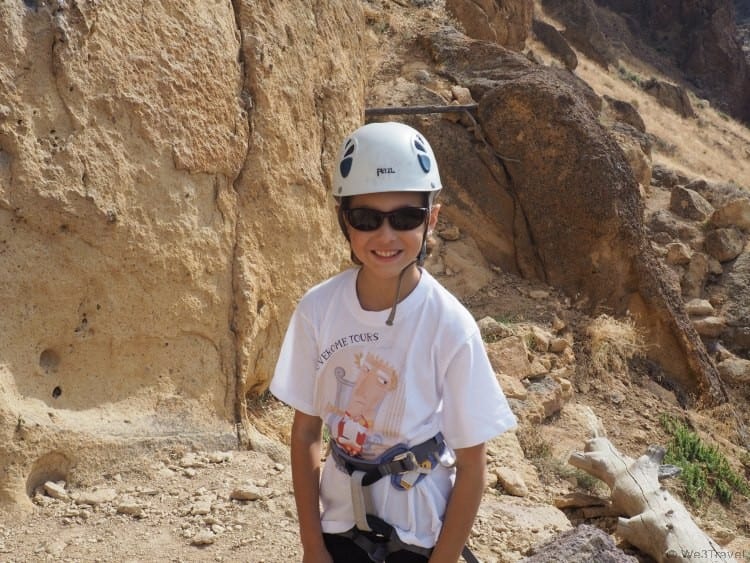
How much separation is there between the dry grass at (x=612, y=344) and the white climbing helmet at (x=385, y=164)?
562cm

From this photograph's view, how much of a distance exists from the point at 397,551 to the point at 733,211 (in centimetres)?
1009

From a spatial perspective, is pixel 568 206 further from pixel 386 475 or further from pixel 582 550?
pixel 386 475

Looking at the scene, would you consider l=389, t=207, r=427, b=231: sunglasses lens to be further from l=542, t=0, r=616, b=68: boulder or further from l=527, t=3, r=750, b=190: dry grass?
l=542, t=0, r=616, b=68: boulder

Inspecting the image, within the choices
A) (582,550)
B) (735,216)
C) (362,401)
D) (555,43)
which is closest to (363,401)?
(362,401)

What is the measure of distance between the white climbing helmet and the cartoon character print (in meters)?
0.39

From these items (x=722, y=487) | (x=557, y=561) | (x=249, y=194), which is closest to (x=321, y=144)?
(x=249, y=194)

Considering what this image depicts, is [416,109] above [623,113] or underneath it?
underneath

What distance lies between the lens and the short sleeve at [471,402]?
1663 millimetres

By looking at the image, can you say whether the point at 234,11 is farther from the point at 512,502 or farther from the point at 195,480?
the point at 512,502

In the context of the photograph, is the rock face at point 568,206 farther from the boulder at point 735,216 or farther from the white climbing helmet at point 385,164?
the white climbing helmet at point 385,164

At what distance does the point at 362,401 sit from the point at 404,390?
0.11 meters

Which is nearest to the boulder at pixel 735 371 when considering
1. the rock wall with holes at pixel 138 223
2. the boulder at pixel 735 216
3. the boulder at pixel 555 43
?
the boulder at pixel 735 216

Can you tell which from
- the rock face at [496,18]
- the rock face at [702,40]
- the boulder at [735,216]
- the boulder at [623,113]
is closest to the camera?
the boulder at [735,216]

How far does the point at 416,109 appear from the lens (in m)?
7.91
